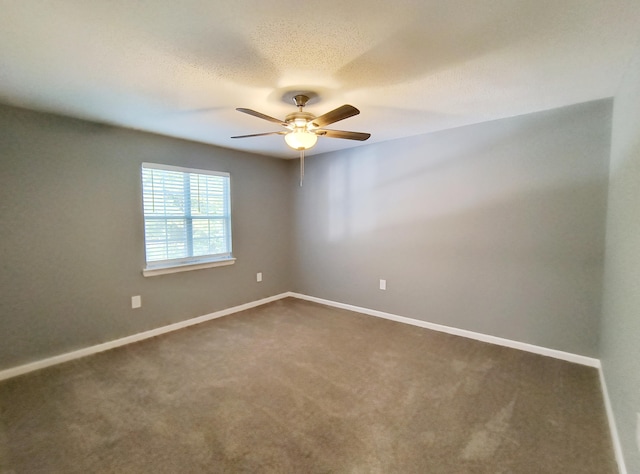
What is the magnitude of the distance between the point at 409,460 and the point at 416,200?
2558 mm

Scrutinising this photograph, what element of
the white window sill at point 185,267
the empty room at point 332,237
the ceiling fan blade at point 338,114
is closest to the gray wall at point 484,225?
the empty room at point 332,237

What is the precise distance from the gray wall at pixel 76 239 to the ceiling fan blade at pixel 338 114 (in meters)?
2.10

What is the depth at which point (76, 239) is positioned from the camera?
8.82ft

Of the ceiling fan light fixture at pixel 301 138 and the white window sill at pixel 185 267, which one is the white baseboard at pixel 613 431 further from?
the white window sill at pixel 185 267

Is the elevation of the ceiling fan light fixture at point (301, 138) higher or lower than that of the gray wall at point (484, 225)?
higher

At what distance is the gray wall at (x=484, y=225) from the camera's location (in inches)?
98.0

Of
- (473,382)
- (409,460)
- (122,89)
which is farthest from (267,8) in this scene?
(473,382)

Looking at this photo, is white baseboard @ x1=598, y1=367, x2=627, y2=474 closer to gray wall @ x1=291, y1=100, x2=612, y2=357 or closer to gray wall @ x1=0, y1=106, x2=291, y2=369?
gray wall @ x1=291, y1=100, x2=612, y2=357

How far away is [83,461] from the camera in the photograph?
1533 mm

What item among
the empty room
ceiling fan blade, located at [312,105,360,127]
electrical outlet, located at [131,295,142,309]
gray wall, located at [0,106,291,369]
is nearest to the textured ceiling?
the empty room

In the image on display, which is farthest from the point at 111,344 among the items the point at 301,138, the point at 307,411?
the point at 301,138

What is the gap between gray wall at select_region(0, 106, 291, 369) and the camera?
239cm

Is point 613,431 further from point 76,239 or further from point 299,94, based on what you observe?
point 76,239

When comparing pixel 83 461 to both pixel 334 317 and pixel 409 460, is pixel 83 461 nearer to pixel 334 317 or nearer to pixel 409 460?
pixel 409 460
